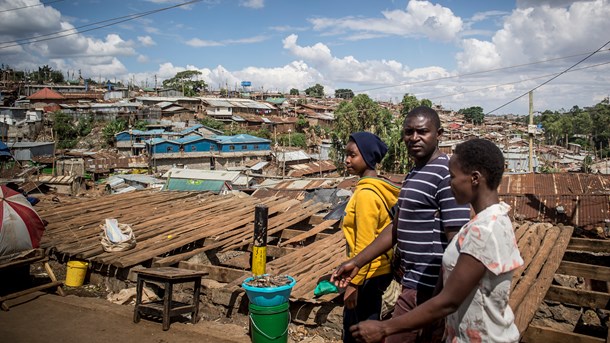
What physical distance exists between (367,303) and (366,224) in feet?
1.74

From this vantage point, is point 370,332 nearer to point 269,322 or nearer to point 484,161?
point 484,161

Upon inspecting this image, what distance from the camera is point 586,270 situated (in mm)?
4910

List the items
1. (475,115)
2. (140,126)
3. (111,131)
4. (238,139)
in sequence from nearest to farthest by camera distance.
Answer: (238,139), (111,131), (140,126), (475,115)

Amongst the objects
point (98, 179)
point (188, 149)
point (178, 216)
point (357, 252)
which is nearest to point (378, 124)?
point (188, 149)

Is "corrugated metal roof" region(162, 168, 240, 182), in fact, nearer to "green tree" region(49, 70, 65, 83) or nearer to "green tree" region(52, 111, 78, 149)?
"green tree" region(52, 111, 78, 149)

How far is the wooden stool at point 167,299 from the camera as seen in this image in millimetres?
4762

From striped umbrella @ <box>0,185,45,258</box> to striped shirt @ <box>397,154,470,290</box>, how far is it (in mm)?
5576

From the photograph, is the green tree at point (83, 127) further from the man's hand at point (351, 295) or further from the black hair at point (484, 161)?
the black hair at point (484, 161)

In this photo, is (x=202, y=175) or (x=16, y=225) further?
(x=202, y=175)

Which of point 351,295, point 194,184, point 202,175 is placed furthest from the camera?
point 202,175

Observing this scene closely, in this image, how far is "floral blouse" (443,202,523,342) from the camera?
5.25 feet

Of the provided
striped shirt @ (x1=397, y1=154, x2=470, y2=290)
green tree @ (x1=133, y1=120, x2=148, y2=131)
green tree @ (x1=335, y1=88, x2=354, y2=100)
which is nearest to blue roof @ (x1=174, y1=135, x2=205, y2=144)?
green tree @ (x1=133, y1=120, x2=148, y2=131)

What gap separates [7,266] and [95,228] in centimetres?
274

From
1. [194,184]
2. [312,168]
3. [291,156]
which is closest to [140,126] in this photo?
[291,156]
